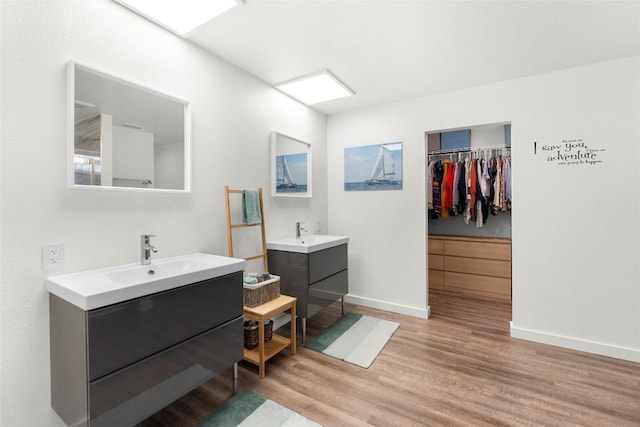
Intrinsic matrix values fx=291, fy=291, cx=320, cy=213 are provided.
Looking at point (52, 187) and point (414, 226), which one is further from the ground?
point (52, 187)

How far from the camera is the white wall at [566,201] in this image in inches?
92.5

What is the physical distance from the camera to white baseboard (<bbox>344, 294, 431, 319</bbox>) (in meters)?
3.22

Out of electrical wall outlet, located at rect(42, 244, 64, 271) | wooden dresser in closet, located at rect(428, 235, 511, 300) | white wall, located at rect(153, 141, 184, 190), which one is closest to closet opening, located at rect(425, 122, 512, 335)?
wooden dresser in closet, located at rect(428, 235, 511, 300)

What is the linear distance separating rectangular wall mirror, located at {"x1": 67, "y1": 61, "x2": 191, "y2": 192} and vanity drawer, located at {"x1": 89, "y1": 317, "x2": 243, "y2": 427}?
3.14ft

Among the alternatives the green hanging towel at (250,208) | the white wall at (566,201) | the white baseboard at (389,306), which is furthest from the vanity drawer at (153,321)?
the white wall at (566,201)

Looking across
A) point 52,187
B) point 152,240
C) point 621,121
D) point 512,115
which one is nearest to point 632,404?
point 621,121

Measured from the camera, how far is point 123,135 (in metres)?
1.71

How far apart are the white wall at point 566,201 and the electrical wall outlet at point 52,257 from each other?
2.94 meters

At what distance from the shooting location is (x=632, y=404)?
182 centimetres

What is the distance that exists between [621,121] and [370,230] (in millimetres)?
2376

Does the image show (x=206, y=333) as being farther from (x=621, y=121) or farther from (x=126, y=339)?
(x=621, y=121)

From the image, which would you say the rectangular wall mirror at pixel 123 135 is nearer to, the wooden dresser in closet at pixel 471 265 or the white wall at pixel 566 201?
the white wall at pixel 566 201

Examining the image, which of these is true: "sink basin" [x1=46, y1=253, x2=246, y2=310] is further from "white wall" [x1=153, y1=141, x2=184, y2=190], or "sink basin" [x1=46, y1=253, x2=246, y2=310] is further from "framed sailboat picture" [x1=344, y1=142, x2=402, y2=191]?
"framed sailboat picture" [x1=344, y1=142, x2=402, y2=191]

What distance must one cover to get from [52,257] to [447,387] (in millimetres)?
2457
